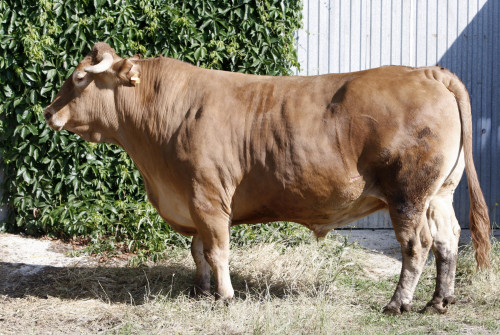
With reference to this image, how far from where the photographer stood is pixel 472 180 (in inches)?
217

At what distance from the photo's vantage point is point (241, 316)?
16.7ft

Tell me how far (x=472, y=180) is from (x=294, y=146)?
4.79ft

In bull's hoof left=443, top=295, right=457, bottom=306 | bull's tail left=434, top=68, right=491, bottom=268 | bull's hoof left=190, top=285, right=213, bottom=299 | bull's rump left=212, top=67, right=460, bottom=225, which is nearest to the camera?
bull's rump left=212, top=67, right=460, bottom=225

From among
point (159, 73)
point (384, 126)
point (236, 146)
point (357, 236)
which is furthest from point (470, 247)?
point (159, 73)

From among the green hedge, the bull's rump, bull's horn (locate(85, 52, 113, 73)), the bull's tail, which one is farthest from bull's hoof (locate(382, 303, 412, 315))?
bull's horn (locate(85, 52, 113, 73))

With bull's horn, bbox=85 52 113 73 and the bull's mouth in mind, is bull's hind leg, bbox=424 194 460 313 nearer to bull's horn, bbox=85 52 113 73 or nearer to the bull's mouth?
bull's horn, bbox=85 52 113 73

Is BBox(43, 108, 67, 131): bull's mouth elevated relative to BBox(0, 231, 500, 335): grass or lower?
elevated

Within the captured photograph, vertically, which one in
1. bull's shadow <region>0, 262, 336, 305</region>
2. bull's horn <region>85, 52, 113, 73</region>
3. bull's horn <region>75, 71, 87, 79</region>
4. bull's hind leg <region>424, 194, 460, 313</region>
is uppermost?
bull's horn <region>85, 52, 113, 73</region>

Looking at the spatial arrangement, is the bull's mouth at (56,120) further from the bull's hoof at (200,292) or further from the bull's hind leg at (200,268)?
the bull's hoof at (200,292)

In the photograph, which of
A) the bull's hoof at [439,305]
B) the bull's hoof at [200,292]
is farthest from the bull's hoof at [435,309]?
the bull's hoof at [200,292]

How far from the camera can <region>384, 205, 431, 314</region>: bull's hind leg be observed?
5.35 m

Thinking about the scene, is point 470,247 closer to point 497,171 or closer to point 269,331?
point 497,171

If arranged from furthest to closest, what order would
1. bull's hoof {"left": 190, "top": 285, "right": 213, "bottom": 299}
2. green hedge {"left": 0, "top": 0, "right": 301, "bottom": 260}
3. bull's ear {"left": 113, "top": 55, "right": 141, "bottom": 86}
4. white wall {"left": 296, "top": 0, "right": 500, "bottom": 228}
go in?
white wall {"left": 296, "top": 0, "right": 500, "bottom": 228}
green hedge {"left": 0, "top": 0, "right": 301, "bottom": 260}
bull's hoof {"left": 190, "top": 285, "right": 213, "bottom": 299}
bull's ear {"left": 113, "top": 55, "right": 141, "bottom": 86}

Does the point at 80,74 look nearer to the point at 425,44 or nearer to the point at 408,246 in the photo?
the point at 408,246
